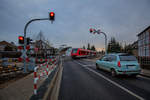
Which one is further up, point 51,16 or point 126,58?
point 51,16

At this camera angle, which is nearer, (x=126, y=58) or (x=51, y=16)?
(x=126, y=58)

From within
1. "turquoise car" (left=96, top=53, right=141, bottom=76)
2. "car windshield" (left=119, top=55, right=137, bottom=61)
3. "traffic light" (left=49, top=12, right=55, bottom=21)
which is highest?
"traffic light" (left=49, top=12, right=55, bottom=21)

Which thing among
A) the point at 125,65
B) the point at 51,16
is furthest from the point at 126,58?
the point at 51,16

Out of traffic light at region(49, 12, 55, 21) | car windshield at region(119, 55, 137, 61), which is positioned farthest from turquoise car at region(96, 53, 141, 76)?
traffic light at region(49, 12, 55, 21)

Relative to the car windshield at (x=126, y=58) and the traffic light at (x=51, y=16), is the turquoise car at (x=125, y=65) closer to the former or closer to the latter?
the car windshield at (x=126, y=58)

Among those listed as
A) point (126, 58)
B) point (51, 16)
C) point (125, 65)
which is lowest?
point (125, 65)

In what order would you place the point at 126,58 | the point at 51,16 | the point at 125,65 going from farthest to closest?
1. the point at 51,16
2. the point at 126,58
3. the point at 125,65

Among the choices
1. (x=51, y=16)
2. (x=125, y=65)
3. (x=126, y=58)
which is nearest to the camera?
(x=125, y=65)

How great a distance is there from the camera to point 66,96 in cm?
357

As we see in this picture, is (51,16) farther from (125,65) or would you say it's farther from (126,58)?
(125,65)

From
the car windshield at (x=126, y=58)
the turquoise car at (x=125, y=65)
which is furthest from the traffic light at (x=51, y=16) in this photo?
the car windshield at (x=126, y=58)

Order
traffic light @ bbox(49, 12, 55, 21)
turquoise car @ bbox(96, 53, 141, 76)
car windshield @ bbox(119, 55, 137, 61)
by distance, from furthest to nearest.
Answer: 1. traffic light @ bbox(49, 12, 55, 21)
2. car windshield @ bbox(119, 55, 137, 61)
3. turquoise car @ bbox(96, 53, 141, 76)

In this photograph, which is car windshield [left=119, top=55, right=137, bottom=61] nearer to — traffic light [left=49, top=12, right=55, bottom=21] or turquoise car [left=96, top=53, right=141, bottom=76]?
turquoise car [left=96, top=53, right=141, bottom=76]

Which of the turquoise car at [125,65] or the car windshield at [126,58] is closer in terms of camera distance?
the turquoise car at [125,65]
